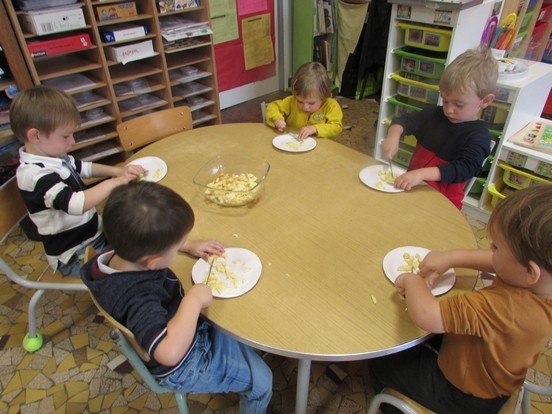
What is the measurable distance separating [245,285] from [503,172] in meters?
1.94

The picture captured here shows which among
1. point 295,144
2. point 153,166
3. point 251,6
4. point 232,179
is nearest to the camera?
point 232,179

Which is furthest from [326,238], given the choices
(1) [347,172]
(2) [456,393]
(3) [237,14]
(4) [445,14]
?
(3) [237,14]

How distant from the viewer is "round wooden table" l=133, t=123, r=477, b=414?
859mm

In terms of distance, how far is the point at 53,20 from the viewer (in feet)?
6.56

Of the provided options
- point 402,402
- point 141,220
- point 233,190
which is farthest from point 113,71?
point 402,402

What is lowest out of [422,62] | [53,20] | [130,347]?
[130,347]

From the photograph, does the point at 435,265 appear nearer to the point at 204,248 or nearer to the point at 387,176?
the point at 387,176

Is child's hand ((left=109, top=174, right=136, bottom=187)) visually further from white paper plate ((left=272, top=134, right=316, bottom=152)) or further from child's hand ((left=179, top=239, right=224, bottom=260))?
white paper plate ((left=272, top=134, right=316, bottom=152))

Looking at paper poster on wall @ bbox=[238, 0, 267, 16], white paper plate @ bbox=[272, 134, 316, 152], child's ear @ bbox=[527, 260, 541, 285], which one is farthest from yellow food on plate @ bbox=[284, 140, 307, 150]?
paper poster on wall @ bbox=[238, 0, 267, 16]

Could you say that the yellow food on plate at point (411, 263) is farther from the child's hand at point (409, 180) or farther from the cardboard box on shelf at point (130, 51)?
the cardboard box on shelf at point (130, 51)

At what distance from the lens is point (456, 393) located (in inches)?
37.0

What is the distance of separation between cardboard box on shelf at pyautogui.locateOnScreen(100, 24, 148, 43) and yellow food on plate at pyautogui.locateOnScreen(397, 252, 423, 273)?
83.6 inches

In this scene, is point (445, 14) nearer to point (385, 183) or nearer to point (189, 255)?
point (385, 183)

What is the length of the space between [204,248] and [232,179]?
1.21ft
